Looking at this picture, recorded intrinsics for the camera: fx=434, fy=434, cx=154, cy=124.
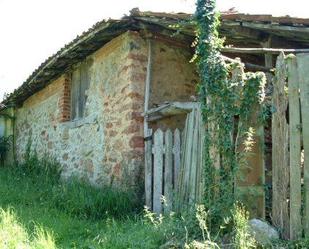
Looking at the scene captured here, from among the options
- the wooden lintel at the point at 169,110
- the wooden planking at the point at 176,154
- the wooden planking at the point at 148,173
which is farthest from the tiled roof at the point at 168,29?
the wooden planking at the point at 148,173

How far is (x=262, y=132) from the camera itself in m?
4.54

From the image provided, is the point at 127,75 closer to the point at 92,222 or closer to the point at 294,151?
Result: the point at 92,222

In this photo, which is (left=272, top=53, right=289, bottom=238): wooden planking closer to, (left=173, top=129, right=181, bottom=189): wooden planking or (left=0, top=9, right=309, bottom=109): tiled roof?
(left=0, top=9, right=309, bottom=109): tiled roof

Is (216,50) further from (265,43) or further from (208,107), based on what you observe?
(265,43)

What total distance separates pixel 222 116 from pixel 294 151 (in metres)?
0.93

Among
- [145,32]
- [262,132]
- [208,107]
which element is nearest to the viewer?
[262,132]

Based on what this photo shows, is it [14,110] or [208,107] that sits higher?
[14,110]

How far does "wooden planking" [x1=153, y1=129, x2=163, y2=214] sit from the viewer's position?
6.18 m

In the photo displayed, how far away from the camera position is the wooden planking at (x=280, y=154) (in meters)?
4.10

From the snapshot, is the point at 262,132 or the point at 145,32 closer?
the point at 262,132

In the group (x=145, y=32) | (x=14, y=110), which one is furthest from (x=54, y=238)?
(x=14, y=110)

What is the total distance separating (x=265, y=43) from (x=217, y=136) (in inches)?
80.7

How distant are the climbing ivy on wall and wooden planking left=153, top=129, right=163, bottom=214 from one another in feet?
4.50

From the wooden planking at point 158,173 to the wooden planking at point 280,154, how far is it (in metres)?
2.21
